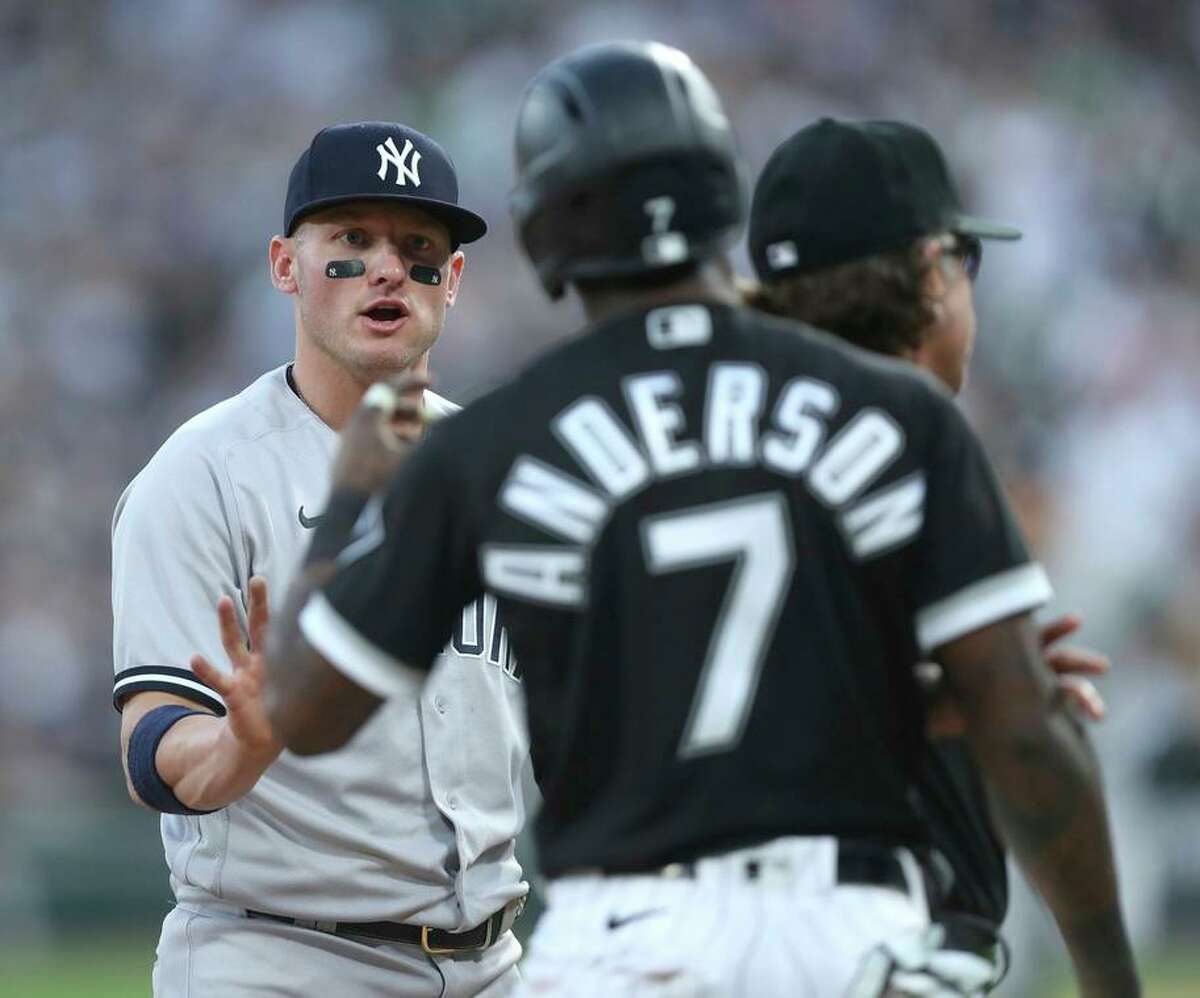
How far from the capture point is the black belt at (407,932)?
4.13m

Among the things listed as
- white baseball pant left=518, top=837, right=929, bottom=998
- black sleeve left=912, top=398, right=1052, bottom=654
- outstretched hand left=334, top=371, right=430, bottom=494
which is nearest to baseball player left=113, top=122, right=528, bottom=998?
outstretched hand left=334, top=371, right=430, bottom=494

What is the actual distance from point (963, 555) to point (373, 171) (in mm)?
2266

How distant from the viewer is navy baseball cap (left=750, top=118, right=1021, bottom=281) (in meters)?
3.16

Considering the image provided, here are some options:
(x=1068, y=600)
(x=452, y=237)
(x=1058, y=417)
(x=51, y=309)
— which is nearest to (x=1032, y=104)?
(x=1058, y=417)

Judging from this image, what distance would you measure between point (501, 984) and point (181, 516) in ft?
3.90

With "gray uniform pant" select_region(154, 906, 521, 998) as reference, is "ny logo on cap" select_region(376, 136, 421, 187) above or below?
above

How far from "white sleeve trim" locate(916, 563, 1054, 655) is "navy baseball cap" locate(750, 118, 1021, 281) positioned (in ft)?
2.26

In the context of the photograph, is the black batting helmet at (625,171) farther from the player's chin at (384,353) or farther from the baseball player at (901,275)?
the player's chin at (384,353)

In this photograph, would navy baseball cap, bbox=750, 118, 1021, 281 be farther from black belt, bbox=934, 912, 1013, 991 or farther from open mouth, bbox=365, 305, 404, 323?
open mouth, bbox=365, 305, 404, 323

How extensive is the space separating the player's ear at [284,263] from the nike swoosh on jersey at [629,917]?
2.43 m

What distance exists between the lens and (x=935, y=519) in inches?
105

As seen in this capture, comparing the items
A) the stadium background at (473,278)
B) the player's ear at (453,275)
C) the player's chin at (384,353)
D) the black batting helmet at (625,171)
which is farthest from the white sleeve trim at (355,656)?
the stadium background at (473,278)

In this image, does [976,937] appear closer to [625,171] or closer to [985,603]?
[985,603]

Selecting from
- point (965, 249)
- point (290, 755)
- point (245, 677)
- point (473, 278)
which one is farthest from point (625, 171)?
point (473, 278)
